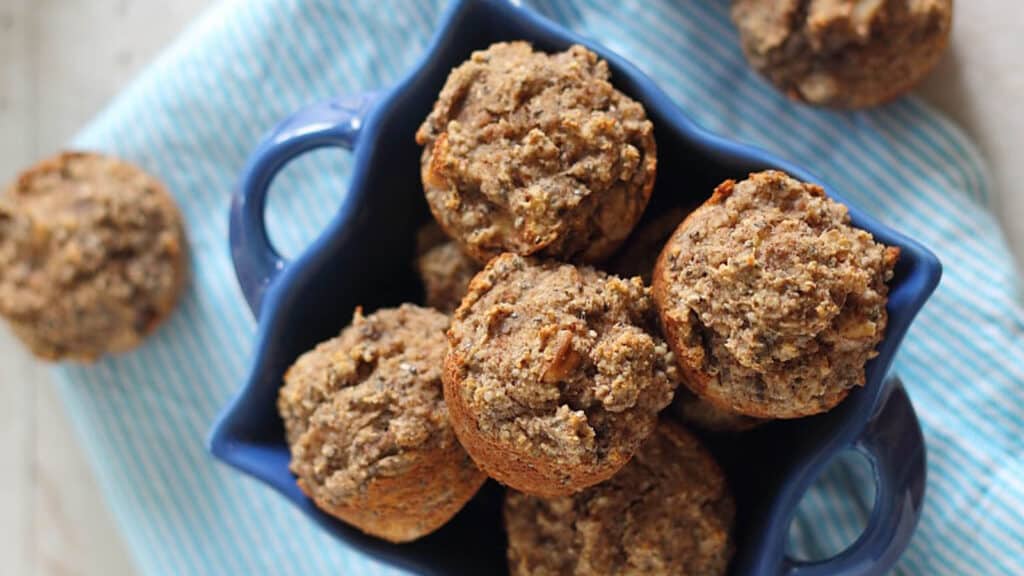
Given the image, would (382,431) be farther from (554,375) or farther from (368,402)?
(554,375)

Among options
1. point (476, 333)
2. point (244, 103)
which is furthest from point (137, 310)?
point (476, 333)

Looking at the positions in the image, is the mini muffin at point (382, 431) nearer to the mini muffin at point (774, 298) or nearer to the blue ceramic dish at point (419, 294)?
the blue ceramic dish at point (419, 294)

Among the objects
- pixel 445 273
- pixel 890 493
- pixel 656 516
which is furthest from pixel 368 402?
pixel 890 493

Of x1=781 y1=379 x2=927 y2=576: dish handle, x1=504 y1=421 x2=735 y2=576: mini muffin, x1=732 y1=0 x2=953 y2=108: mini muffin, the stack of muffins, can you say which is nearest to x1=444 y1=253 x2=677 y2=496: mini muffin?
the stack of muffins

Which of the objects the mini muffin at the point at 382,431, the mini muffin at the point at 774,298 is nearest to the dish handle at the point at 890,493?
the mini muffin at the point at 774,298

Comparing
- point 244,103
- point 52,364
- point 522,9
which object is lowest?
point 52,364

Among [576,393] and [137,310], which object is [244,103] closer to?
[137,310]

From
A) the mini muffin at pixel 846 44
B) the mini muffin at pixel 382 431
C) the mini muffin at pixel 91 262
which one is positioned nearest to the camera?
the mini muffin at pixel 382 431
